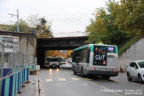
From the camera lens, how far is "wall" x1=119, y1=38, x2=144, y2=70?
29366 mm

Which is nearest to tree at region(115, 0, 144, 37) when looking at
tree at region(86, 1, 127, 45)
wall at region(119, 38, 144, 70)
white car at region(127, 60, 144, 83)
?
white car at region(127, 60, 144, 83)

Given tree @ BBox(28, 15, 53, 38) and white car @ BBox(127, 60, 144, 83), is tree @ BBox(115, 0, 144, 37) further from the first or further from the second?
tree @ BBox(28, 15, 53, 38)

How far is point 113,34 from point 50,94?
29.6m

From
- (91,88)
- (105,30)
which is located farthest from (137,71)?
(105,30)

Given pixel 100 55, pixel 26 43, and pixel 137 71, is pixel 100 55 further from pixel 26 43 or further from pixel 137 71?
pixel 26 43

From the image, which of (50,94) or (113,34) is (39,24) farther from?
(50,94)

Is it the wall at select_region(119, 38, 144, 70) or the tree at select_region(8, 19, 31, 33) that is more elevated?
the tree at select_region(8, 19, 31, 33)

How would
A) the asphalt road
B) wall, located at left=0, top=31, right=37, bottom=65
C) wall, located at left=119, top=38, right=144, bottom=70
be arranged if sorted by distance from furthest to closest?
wall, located at left=0, top=31, right=37, bottom=65
wall, located at left=119, top=38, right=144, bottom=70
the asphalt road

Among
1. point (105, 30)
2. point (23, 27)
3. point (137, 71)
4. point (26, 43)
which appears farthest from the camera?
point (23, 27)

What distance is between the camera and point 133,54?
104 ft

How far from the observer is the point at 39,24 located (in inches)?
3349

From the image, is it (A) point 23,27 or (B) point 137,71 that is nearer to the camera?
(B) point 137,71

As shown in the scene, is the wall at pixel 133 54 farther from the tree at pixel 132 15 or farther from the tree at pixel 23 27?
the tree at pixel 23 27

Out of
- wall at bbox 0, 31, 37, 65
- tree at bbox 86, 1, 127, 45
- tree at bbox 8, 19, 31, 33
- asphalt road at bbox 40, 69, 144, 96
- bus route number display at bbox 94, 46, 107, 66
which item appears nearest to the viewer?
asphalt road at bbox 40, 69, 144, 96
